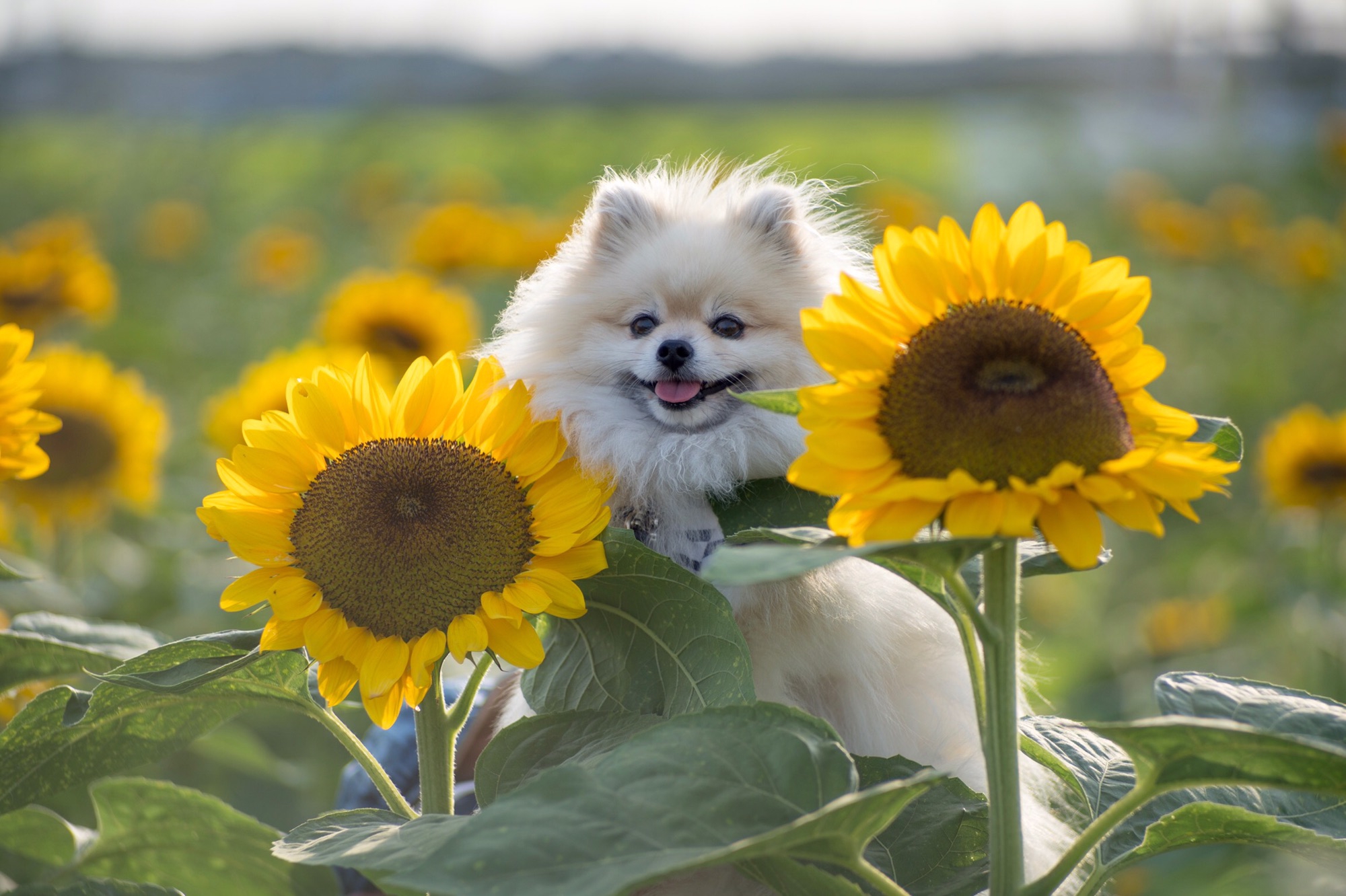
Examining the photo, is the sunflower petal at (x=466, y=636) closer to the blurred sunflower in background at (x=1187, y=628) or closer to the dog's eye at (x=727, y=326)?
the dog's eye at (x=727, y=326)

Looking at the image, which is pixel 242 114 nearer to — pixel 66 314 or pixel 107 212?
pixel 107 212

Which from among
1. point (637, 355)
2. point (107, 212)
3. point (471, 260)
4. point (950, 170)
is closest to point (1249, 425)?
point (471, 260)

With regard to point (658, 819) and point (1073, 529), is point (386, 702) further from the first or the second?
point (1073, 529)

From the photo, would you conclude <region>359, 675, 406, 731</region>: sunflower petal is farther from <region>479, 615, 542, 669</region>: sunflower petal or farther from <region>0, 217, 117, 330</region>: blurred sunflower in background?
<region>0, 217, 117, 330</region>: blurred sunflower in background

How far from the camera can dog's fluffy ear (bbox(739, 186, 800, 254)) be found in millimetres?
1719

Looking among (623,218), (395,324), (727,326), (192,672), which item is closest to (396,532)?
(192,672)

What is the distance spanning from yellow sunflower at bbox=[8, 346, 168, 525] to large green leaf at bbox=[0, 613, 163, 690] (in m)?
1.13

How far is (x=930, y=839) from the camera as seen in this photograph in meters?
0.98

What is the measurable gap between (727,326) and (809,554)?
3.20 feet

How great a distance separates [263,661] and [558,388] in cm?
71

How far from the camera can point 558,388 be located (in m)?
1.68

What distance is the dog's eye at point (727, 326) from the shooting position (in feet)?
5.49

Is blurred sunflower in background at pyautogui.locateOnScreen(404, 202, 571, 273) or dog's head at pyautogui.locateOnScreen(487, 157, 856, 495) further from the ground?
dog's head at pyautogui.locateOnScreen(487, 157, 856, 495)

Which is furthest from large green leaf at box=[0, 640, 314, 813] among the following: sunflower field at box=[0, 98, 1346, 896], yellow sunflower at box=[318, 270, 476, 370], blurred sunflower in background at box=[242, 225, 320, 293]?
blurred sunflower in background at box=[242, 225, 320, 293]
